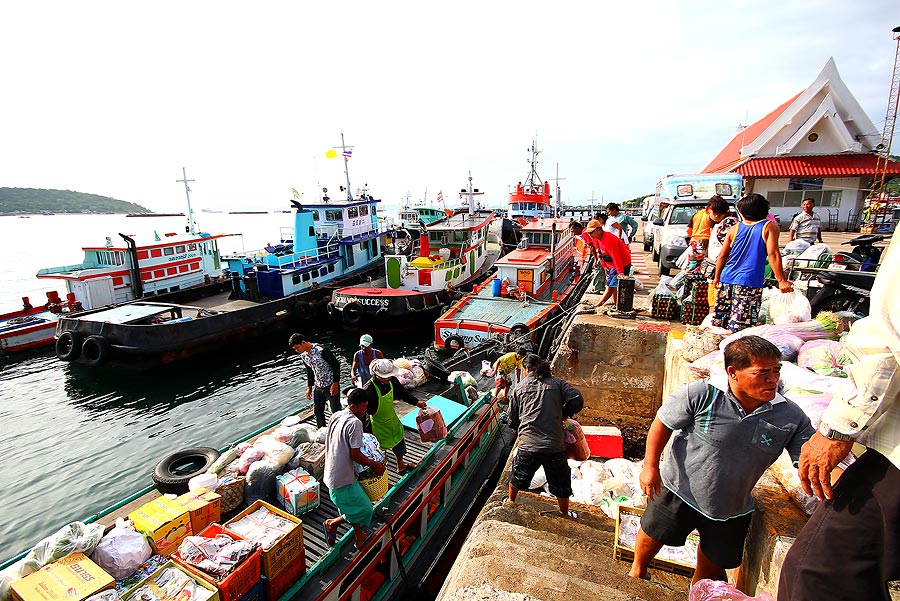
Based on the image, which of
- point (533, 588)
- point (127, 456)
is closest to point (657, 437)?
point (533, 588)

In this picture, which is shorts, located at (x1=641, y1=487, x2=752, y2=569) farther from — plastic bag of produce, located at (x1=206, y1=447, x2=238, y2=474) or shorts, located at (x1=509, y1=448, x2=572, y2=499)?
plastic bag of produce, located at (x1=206, y1=447, x2=238, y2=474)

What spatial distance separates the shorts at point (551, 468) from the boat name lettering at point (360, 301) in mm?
12277

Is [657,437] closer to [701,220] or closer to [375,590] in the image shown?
[375,590]

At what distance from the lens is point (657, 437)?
2529 mm

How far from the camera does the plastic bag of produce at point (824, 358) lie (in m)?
3.40

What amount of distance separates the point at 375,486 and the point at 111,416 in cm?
1072

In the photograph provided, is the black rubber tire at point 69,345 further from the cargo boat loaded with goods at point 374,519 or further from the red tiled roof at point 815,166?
the red tiled roof at point 815,166

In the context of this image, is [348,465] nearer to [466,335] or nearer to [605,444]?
[605,444]

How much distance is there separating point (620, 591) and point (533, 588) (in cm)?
56

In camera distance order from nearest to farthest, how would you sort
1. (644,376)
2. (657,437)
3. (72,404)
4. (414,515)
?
(657,437), (414,515), (644,376), (72,404)

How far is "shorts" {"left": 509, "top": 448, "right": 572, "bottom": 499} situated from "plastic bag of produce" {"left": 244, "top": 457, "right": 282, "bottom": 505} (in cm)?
273

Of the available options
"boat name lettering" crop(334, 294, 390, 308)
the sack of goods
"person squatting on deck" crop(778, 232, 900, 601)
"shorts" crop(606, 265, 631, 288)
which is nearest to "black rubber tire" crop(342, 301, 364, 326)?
"boat name lettering" crop(334, 294, 390, 308)

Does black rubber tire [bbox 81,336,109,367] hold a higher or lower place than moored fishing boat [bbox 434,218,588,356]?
lower

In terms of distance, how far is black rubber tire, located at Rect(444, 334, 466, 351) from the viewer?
12.0 meters
